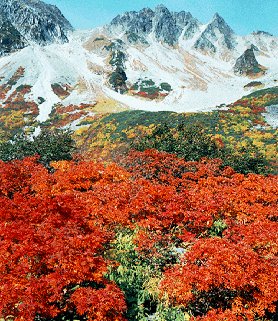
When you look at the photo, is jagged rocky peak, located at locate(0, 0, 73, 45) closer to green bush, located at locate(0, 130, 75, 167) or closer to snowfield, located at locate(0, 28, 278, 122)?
snowfield, located at locate(0, 28, 278, 122)

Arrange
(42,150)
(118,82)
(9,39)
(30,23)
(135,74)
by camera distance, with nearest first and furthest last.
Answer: (42,150) < (118,82) < (9,39) < (135,74) < (30,23)

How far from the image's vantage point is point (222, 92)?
131250 mm

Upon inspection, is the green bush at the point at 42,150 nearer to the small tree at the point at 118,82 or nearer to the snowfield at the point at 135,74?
the snowfield at the point at 135,74

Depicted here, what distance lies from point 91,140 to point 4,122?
30.1 m

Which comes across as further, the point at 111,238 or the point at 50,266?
the point at 111,238

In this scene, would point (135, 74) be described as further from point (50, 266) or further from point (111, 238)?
point (50, 266)

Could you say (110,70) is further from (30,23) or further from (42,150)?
(42,150)

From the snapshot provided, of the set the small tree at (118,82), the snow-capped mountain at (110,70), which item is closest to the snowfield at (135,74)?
the snow-capped mountain at (110,70)

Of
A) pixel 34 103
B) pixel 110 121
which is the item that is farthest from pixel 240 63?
pixel 110 121

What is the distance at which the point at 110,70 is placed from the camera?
147250 mm

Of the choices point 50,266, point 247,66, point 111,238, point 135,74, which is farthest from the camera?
point 247,66

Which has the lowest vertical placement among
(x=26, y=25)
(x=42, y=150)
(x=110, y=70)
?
(x=42, y=150)

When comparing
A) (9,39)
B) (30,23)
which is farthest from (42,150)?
(30,23)

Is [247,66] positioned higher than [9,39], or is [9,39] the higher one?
[9,39]
